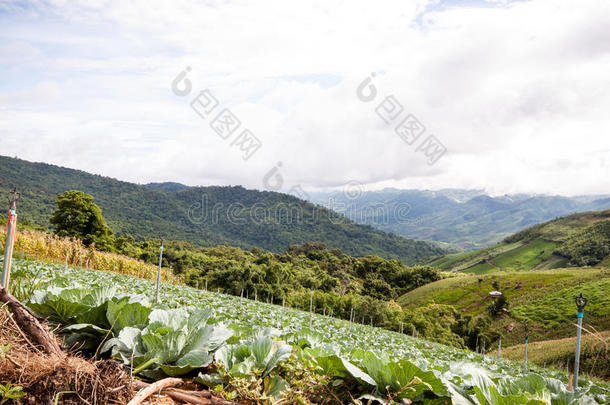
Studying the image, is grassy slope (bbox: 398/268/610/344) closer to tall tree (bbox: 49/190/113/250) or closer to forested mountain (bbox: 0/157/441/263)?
tall tree (bbox: 49/190/113/250)

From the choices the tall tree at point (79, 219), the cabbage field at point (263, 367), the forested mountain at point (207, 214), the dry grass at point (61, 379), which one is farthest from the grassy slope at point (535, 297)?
the forested mountain at point (207, 214)

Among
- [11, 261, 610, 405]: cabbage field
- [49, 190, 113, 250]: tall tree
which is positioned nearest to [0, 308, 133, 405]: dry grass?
[11, 261, 610, 405]: cabbage field

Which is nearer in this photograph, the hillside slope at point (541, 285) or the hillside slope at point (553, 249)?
the hillside slope at point (541, 285)

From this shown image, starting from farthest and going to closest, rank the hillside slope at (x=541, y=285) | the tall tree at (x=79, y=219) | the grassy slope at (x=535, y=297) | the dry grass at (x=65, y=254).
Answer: the hillside slope at (x=541, y=285) < the grassy slope at (x=535, y=297) < the tall tree at (x=79, y=219) < the dry grass at (x=65, y=254)

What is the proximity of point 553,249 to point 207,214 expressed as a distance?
104082mm

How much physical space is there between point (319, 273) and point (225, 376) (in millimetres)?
54021

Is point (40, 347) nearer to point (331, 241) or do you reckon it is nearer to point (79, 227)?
point (79, 227)

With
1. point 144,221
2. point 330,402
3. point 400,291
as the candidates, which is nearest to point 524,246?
point 400,291

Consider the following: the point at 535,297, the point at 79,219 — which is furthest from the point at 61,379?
the point at 535,297

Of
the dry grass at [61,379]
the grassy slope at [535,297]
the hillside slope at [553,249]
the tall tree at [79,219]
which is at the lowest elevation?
the grassy slope at [535,297]

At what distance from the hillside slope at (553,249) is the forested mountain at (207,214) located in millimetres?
35580

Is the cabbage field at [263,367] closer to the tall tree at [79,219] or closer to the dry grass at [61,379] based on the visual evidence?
the dry grass at [61,379]

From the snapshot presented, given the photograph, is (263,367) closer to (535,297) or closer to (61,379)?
(61,379)

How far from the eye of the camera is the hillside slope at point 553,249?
249 feet
